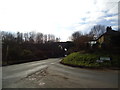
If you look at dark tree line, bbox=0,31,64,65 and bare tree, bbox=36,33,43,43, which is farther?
bare tree, bbox=36,33,43,43

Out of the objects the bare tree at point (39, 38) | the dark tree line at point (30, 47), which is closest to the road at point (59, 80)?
the dark tree line at point (30, 47)

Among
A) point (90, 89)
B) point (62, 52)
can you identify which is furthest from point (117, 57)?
point (62, 52)

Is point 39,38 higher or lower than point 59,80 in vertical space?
higher

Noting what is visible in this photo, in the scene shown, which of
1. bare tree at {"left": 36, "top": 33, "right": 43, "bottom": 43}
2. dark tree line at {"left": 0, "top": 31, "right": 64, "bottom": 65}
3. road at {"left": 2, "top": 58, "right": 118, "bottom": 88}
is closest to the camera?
road at {"left": 2, "top": 58, "right": 118, "bottom": 88}

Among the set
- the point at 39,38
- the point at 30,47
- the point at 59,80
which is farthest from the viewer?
the point at 39,38

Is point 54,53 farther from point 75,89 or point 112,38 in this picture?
point 75,89

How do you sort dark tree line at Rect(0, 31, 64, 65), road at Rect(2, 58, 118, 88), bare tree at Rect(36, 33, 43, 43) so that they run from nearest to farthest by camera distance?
road at Rect(2, 58, 118, 88)
dark tree line at Rect(0, 31, 64, 65)
bare tree at Rect(36, 33, 43, 43)

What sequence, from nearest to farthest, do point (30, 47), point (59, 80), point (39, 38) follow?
point (59, 80), point (30, 47), point (39, 38)

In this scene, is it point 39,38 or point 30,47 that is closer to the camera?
point 30,47

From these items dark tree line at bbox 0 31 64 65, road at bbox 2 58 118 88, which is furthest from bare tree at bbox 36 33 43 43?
road at bbox 2 58 118 88

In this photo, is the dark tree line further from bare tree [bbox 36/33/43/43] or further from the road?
the road

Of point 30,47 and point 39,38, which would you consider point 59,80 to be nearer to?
point 30,47

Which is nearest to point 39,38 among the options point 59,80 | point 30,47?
point 30,47

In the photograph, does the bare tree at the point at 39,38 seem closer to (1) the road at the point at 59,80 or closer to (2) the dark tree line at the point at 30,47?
(2) the dark tree line at the point at 30,47
